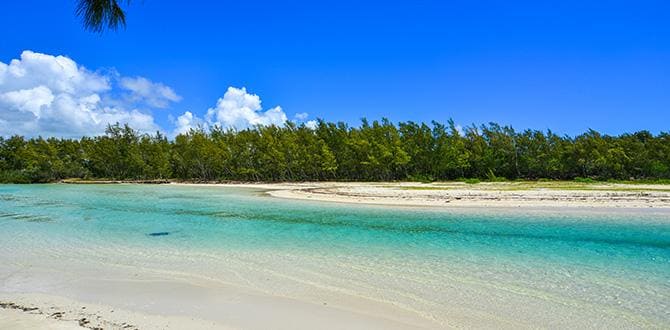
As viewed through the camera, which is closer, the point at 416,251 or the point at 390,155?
the point at 416,251

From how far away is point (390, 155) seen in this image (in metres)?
67.1

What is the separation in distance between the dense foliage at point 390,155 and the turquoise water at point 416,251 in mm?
44260

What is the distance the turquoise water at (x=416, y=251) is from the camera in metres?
9.32

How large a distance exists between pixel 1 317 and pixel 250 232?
38.9 ft

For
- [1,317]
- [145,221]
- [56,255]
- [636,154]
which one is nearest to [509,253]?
[1,317]

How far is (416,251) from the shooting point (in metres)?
14.3

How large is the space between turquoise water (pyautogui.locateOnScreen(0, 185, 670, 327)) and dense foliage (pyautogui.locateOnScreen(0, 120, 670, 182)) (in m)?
44.3

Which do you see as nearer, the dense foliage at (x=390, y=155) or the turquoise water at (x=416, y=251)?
the turquoise water at (x=416, y=251)

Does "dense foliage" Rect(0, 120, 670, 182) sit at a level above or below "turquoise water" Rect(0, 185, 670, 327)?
above

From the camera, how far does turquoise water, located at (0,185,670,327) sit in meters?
9.32

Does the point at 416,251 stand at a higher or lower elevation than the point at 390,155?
lower

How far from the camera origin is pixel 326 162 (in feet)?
230

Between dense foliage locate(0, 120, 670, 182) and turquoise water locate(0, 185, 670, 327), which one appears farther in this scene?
dense foliage locate(0, 120, 670, 182)

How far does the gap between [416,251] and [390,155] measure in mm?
53188
